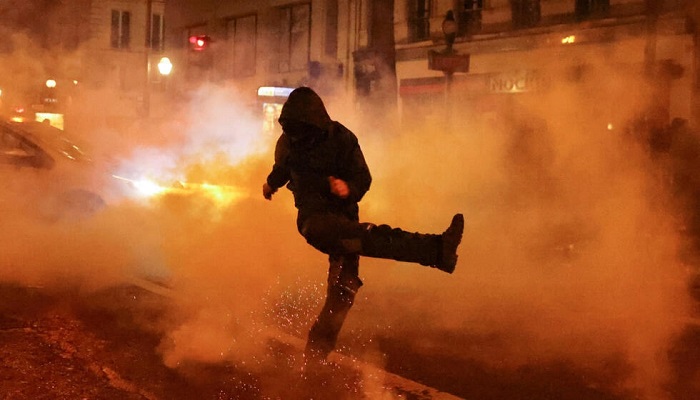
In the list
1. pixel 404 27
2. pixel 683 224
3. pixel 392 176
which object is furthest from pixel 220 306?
pixel 404 27

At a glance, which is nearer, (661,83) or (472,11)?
(661,83)

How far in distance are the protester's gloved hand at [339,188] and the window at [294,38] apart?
1699cm

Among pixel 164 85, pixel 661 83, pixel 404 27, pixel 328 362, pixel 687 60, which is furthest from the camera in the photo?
pixel 164 85

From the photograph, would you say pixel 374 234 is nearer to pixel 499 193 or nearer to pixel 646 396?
pixel 646 396

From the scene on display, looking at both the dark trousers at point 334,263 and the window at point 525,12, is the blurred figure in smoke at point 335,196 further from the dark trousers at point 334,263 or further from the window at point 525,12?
the window at point 525,12

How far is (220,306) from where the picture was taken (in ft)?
15.6

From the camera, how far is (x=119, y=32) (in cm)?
2381

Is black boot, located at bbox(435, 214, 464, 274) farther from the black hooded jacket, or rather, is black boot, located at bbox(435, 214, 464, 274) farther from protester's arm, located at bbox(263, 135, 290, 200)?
protester's arm, located at bbox(263, 135, 290, 200)

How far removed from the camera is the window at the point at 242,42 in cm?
2111

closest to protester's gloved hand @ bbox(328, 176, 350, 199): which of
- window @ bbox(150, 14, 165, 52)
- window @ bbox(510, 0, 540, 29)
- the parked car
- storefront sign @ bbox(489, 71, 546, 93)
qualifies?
the parked car

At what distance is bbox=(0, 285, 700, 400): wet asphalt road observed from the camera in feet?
10.7

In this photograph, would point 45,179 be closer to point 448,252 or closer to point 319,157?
point 319,157

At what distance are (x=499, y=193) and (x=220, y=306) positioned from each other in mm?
4725

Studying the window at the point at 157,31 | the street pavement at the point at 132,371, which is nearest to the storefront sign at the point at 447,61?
the street pavement at the point at 132,371
